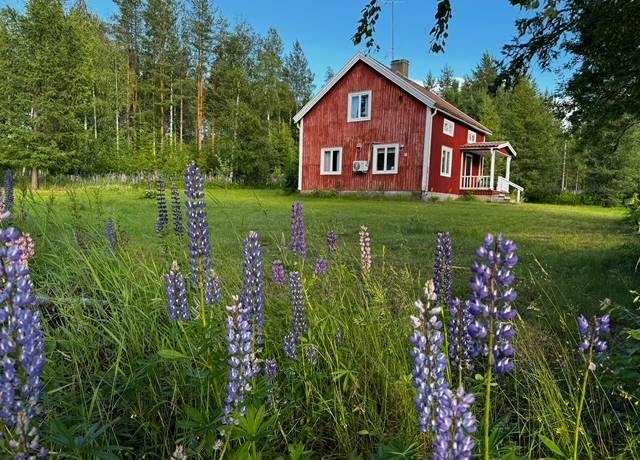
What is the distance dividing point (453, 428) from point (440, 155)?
90.3ft

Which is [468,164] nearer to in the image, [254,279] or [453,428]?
[254,279]

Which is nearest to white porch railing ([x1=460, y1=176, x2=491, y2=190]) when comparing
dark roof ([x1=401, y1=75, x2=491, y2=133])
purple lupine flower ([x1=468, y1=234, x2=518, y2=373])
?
dark roof ([x1=401, y1=75, x2=491, y2=133])

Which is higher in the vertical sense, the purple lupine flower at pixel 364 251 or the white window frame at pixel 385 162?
the white window frame at pixel 385 162

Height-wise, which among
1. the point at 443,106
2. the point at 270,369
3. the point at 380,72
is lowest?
the point at 270,369

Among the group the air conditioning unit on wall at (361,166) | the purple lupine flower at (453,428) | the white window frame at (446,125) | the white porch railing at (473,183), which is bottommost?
the purple lupine flower at (453,428)

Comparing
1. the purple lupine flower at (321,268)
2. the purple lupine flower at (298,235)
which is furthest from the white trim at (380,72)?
the purple lupine flower at (321,268)

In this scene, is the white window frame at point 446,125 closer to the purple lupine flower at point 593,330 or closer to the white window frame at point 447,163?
the white window frame at point 447,163

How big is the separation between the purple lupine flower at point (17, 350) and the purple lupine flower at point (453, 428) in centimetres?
112

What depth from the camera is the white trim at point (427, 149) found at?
1012 inches

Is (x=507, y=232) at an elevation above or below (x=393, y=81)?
below

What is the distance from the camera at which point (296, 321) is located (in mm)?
2545

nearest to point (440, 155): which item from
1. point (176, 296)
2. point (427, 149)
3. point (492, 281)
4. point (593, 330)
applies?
point (427, 149)

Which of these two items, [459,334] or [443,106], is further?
[443,106]

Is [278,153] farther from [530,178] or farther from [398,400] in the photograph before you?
[398,400]
